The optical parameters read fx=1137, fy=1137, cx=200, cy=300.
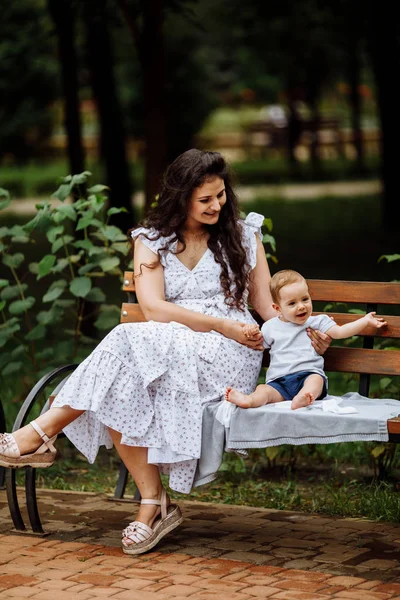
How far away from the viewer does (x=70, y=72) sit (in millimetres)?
10281

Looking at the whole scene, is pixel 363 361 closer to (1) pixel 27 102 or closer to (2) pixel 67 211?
(2) pixel 67 211

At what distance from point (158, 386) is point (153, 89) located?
218 inches

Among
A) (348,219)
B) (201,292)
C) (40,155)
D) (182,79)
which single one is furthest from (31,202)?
(201,292)

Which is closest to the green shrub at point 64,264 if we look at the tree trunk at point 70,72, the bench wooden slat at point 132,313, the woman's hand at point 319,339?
the bench wooden slat at point 132,313

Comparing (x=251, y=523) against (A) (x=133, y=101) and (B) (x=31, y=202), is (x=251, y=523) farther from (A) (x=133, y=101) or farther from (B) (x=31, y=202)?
(A) (x=133, y=101)

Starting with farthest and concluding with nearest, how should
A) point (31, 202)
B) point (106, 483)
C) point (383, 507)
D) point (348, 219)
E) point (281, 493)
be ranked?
point (31, 202)
point (348, 219)
point (106, 483)
point (281, 493)
point (383, 507)

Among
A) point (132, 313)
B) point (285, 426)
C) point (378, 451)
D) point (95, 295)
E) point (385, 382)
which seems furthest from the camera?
point (95, 295)

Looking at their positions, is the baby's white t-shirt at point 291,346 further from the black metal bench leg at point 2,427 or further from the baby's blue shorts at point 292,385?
the black metal bench leg at point 2,427

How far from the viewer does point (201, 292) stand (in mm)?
4793

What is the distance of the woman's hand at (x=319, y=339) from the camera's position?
4574mm

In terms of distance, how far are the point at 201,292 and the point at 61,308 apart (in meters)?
1.48

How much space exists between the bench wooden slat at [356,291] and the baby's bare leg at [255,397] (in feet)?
1.84

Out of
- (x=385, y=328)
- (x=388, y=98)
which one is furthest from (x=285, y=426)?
(x=388, y=98)

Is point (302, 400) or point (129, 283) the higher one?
point (129, 283)
